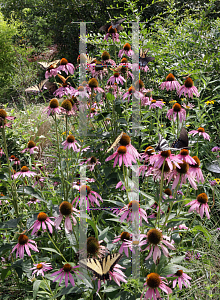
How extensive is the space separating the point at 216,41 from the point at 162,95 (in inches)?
37.9

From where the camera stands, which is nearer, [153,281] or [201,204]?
[153,281]

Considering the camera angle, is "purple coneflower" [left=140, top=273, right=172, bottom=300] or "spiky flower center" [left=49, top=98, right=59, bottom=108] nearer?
"purple coneflower" [left=140, top=273, right=172, bottom=300]

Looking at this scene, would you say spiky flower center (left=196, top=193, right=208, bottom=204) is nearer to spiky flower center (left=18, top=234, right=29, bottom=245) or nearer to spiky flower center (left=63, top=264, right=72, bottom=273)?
spiky flower center (left=63, top=264, right=72, bottom=273)

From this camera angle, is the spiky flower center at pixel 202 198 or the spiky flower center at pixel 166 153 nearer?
the spiky flower center at pixel 166 153

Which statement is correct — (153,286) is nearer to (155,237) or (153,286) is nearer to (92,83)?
(155,237)

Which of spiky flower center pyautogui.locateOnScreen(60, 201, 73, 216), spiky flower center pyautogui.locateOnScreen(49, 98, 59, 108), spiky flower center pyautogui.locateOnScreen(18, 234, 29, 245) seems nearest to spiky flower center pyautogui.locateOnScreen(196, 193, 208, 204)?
spiky flower center pyautogui.locateOnScreen(60, 201, 73, 216)

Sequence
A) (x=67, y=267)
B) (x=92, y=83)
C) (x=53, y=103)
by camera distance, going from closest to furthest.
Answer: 1. (x=67, y=267)
2. (x=53, y=103)
3. (x=92, y=83)

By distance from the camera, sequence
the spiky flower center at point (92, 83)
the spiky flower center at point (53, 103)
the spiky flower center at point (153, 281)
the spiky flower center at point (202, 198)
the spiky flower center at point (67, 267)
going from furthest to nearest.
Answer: the spiky flower center at point (92, 83)
the spiky flower center at point (53, 103)
the spiky flower center at point (202, 198)
the spiky flower center at point (67, 267)
the spiky flower center at point (153, 281)

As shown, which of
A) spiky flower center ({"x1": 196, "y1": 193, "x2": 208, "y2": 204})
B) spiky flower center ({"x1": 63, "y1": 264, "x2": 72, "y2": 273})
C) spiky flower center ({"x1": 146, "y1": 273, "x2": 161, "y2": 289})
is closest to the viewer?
spiky flower center ({"x1": 146, "y1": 273, "x2": 161, "y2": 289})

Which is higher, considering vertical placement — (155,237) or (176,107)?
(176,107)

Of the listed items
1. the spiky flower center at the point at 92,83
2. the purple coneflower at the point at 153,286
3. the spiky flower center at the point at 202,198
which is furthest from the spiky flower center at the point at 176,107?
the purple coneflower at the point at 153,286

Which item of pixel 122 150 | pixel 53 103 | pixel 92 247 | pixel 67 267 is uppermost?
pixel 53 103

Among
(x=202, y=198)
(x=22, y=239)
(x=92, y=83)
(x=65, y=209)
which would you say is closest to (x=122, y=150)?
(x=65, y=209)

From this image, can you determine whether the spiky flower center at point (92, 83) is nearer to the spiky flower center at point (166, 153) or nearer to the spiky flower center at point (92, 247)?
the spiky flower center at point (166, 153)
